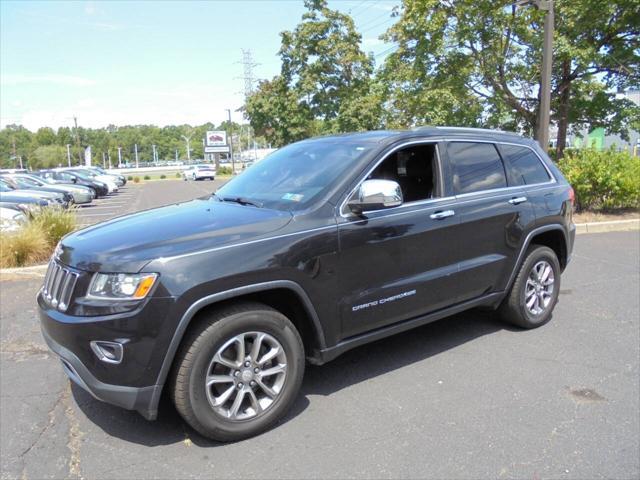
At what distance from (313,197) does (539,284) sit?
270cm

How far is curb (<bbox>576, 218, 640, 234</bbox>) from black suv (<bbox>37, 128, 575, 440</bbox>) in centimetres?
641

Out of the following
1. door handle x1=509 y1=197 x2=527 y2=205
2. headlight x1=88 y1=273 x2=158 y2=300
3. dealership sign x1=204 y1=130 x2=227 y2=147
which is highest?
dealership sign x1=204 y1=130 x2=227 y2=147

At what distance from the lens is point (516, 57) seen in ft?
46.0

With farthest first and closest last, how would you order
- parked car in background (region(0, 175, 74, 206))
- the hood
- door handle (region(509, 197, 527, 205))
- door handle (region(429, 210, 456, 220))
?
parked car in background (region(0, 175, 74, 206)), door handle (region(509, 197, 527, 205)), door handle (region(429, 210, 456, 220)), the hood

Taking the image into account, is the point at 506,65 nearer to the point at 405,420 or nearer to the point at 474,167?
the point at 474,167

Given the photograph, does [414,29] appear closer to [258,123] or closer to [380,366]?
[380,366]

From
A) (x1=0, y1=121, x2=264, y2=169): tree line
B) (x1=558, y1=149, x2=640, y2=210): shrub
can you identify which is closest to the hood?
(x1=558, y1=149, x2=640, y2=210): shrub

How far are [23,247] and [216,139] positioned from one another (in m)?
64.5

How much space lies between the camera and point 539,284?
4973 mm

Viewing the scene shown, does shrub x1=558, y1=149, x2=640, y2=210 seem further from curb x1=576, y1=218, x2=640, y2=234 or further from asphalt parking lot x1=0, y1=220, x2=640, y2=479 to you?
asphalt parking lot x1=0, y1=220, x2=640, y2=479

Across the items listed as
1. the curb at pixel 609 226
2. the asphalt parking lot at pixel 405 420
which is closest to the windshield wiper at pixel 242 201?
the asphalt parking lot at pixel 405 420

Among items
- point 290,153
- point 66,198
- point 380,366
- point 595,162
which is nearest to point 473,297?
point 380,366

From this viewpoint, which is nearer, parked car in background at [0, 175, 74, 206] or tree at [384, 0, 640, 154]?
tree at [384, 0, 640, 154]

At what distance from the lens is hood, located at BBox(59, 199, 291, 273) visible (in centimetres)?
287
